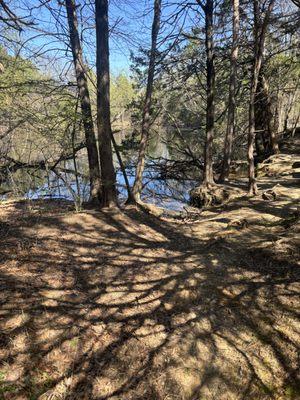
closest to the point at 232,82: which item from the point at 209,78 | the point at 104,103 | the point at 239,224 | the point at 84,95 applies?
the point at 209,78

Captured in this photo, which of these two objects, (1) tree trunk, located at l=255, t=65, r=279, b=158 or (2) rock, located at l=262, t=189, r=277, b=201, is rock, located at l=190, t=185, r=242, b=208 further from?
(1) tree trunk, located at l=255, t=65, r=279, b=158

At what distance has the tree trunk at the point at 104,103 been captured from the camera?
22.8 feet

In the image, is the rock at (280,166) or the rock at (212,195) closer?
the rock at (212,195)

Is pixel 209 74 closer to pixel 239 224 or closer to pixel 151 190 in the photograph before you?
pixel 151 190

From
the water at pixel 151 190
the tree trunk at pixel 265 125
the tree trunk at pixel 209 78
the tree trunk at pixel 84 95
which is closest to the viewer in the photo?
the tree trunk at pixel 84 95

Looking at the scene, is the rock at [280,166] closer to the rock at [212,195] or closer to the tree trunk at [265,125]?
the tree trunk at [265,125]

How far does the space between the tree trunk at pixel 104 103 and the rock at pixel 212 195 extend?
408cm

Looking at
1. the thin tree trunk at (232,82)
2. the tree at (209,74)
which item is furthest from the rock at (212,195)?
the thin tree trunk at (232,82)

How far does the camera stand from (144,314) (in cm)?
365

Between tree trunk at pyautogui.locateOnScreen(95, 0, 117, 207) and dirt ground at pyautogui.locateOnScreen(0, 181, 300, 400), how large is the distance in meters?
1.73

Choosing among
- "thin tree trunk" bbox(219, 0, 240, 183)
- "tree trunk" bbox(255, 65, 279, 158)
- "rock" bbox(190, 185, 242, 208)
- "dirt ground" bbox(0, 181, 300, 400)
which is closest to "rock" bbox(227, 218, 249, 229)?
"dirt ground" bbox(0, 181, 300, 400)

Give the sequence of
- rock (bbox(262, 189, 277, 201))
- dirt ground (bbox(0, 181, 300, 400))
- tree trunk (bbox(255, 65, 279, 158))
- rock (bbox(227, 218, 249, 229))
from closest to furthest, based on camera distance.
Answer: dirt ground (bbox(0, 181, 300, 400)) → rock (bbox(227, 218, 249, 229)) → rock (bbox(262, 189, 277, 201)) → tree trunk (bbox(255, 65, 279, 158))

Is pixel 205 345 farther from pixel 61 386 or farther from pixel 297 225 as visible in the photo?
pixel 297 225

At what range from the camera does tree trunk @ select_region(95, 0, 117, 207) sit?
6953 mm
